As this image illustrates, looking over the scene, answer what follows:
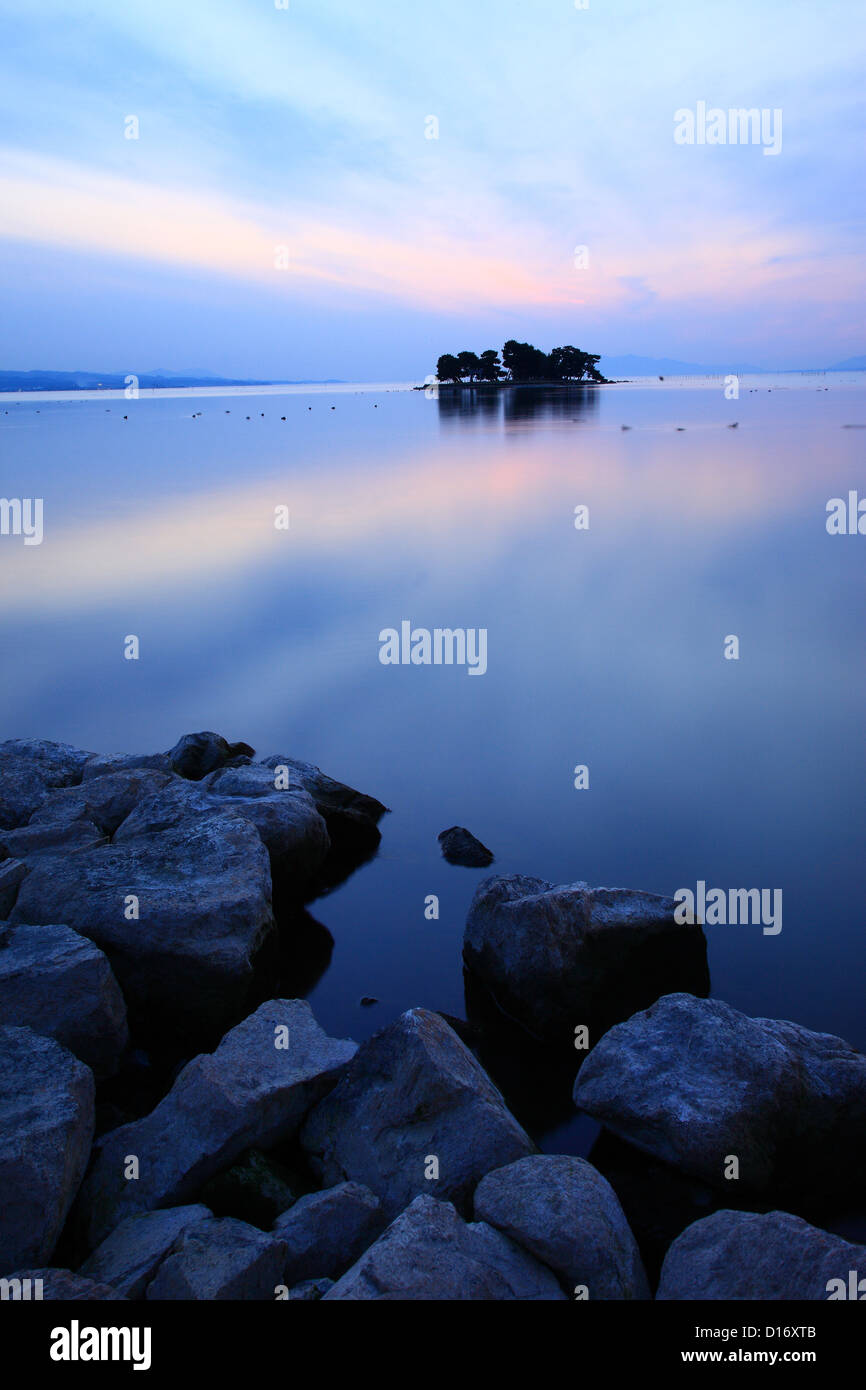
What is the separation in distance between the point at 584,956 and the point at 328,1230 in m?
2.49

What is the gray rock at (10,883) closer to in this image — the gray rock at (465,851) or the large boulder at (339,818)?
the large boulder at (339,818)

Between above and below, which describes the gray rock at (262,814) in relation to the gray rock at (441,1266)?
above

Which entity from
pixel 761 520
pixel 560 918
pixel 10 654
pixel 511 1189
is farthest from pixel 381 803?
pixel 761 520

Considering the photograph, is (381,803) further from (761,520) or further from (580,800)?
(761,520)

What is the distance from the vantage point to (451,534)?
2547 centimetres

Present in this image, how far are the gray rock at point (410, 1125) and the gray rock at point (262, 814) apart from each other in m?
2.84

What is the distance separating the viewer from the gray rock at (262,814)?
301 inches

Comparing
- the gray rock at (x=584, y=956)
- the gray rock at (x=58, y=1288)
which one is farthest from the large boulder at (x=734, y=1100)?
the gray rock at (x=58, y=1288)

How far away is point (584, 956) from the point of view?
20.4ft

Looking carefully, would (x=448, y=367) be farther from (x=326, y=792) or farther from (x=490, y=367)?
(x=326, y=792)
